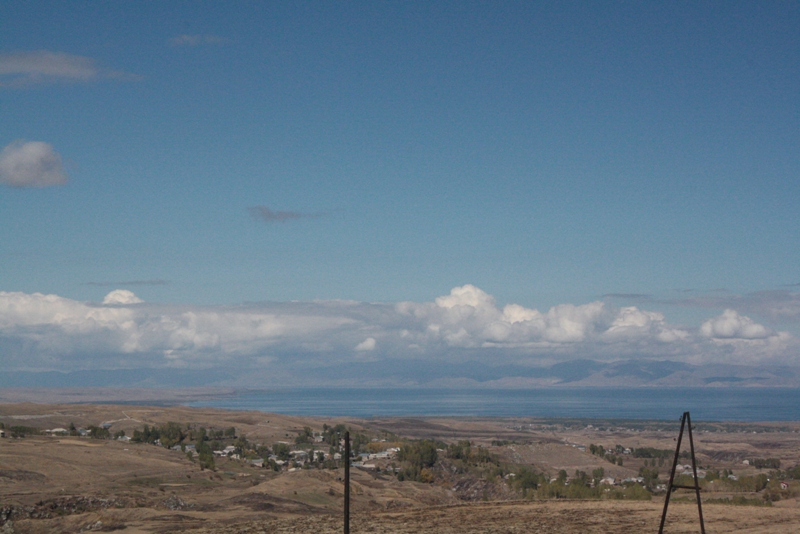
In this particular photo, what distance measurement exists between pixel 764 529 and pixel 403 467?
63.7m

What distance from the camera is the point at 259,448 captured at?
11181 cm

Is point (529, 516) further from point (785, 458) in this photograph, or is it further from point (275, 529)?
point (785, 458)

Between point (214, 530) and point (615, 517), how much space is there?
61.2ft

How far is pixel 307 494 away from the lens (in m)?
60.7

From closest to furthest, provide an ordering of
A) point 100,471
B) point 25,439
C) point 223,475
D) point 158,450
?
1. point 100,471
2. point 223,475
3. point 25,439
4. point 158,450

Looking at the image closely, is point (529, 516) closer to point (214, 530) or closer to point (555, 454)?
point (214, 530)

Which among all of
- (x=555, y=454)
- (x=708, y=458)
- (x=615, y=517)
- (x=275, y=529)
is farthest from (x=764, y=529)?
(x=708, y=458)

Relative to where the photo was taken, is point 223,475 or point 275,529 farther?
point 223,475

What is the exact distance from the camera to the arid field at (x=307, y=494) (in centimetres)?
3638

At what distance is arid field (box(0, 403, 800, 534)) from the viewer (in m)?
36.4

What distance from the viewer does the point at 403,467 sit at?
92.6m

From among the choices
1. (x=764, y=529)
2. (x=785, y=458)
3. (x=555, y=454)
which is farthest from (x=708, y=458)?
(x=764, y=529)

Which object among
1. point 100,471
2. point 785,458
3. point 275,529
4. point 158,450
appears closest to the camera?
point 275,529

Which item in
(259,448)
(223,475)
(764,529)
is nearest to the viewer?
(764,529)
